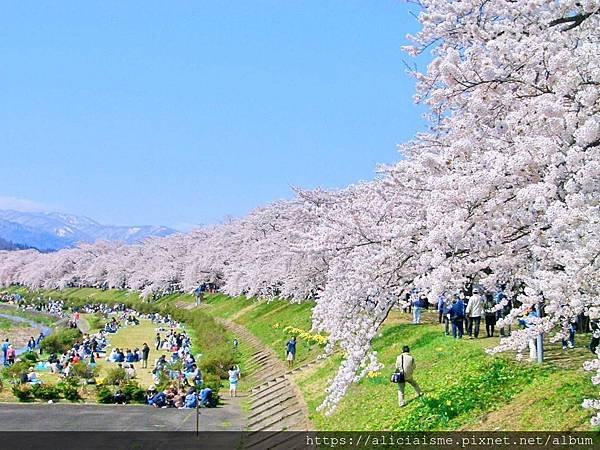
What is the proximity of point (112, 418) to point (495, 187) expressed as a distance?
17.1 meters

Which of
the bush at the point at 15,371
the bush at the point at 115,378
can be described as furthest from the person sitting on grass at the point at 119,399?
the bush at the point at 15,371

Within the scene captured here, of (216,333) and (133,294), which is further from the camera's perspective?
(133,294)

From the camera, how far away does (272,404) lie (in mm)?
20891

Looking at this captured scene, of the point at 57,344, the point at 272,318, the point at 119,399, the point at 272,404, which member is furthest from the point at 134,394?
the point at 57,344

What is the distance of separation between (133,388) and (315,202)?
698 inches

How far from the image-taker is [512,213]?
725cm

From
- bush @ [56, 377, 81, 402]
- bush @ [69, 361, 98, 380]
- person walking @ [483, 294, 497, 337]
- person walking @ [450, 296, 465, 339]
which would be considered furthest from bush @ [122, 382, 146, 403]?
person walking @ [483, 294, 497, 337]

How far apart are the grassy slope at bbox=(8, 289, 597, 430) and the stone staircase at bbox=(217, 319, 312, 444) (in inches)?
18.4

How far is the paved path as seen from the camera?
19191 mm

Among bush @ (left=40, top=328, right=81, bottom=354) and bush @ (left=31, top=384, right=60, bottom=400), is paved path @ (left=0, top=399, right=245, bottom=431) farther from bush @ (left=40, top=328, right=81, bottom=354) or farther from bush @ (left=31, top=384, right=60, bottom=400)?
bush @ (left=40, top=328, right=81, bottom=354)

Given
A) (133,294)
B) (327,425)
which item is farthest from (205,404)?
(133,294)

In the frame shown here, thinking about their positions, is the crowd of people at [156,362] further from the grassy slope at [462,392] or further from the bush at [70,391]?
the grassy slope at [462,392]

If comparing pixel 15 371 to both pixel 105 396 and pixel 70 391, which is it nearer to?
pixel 70 391

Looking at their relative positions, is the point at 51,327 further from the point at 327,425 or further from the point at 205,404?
the point at 327,425
